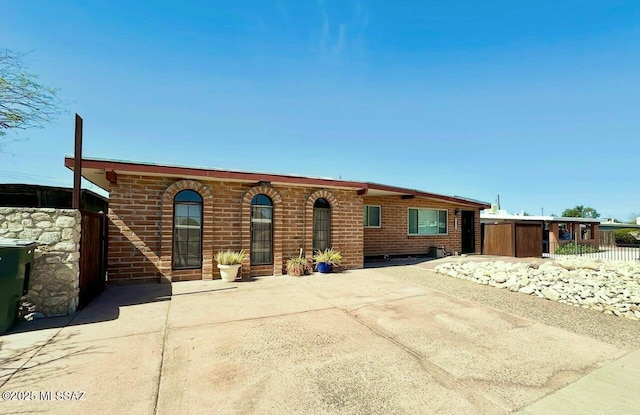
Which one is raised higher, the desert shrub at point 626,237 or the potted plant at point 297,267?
the potted plant at point 297,267

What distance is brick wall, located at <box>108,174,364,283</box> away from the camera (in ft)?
23.4

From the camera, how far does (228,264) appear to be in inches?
299

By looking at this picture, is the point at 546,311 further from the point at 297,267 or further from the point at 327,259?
the point at 297,267

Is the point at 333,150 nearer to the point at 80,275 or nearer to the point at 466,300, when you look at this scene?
the point at 466,300

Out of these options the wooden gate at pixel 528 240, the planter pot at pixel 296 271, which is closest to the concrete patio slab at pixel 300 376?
the planter pot at pixel 296 271

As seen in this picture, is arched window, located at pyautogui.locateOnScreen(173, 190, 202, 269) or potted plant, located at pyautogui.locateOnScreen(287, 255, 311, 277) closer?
arched window, located at pyautogui.locateOnScreen(173, 190, 202, 269)

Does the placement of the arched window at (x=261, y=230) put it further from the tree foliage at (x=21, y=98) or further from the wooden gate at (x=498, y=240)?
the wooden gate at (x=498, y=240)

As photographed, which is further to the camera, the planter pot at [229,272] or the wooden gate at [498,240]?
the wooden gate at [498,240]

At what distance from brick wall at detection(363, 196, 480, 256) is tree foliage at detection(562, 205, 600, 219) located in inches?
1927

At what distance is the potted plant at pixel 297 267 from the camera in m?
8.65

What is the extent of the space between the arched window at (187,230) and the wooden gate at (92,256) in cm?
153

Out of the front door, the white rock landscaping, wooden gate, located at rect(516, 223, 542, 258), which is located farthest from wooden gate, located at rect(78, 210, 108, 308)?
wooden gate, located at rect(516, 223, 542, 258)

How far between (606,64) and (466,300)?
Answer: 28.4 feet

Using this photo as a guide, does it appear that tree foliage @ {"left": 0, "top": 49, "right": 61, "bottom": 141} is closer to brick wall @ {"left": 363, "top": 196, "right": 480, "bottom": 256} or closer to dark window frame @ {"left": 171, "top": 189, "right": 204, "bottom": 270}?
dark window frame @ {"left": 171, "top": 189, "right": 204, "bottom": 270}
